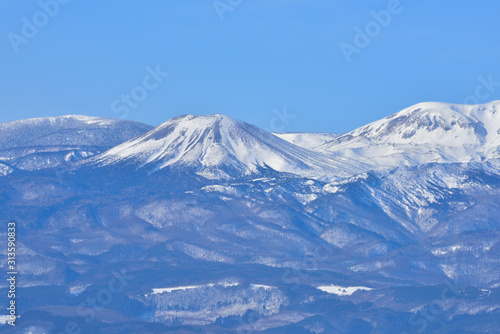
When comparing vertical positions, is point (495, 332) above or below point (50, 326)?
below

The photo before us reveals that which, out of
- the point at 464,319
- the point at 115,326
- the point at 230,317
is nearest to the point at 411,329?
the point at 464,319

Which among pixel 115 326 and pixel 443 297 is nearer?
pixel 115 326

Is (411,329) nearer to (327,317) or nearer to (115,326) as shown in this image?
(327,317)

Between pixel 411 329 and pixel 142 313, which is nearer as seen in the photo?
pixel 411 329

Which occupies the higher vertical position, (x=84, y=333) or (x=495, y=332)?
(x=84, y=333)

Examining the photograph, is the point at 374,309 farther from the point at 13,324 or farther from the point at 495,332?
the point at 13,324

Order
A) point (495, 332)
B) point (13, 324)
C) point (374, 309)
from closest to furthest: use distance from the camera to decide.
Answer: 1. point (13, 324)
2. point (495, 332)
3. point (374, 309)

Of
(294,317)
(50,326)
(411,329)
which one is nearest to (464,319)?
(411,329)

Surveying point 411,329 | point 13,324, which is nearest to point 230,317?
point 411,329

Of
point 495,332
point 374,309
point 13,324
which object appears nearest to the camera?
point 13,324
